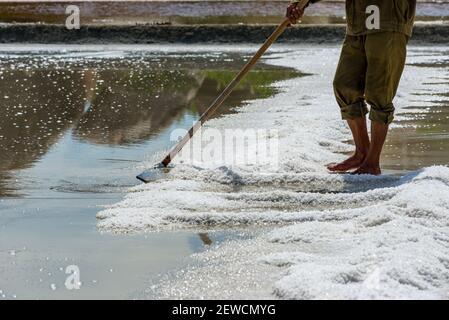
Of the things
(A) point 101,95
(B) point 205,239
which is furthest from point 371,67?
(A) point 101,95

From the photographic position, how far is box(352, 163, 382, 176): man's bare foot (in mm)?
5605

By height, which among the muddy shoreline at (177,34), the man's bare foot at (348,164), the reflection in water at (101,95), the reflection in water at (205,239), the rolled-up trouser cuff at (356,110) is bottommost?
the muddy shoreline at (177,34)

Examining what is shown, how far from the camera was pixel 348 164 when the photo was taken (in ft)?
19.1

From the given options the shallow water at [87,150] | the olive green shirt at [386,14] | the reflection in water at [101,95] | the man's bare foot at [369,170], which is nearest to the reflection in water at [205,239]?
the shallow water at [87,150]

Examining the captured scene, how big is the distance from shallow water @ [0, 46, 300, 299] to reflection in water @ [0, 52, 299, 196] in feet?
0.03

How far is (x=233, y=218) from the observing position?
179 inches

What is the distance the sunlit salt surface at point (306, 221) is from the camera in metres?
3.51

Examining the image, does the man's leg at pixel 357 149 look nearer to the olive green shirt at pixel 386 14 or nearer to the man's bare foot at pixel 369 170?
the man's bare foot at pixel 369 170

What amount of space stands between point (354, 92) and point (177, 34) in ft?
39.5

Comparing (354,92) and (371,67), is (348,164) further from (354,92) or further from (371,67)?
(371,67)

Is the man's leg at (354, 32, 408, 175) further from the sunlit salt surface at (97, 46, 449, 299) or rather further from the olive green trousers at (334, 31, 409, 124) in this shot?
the sunlit salt surface at (97, 46, 449, 299)

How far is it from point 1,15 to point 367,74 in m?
18.9
